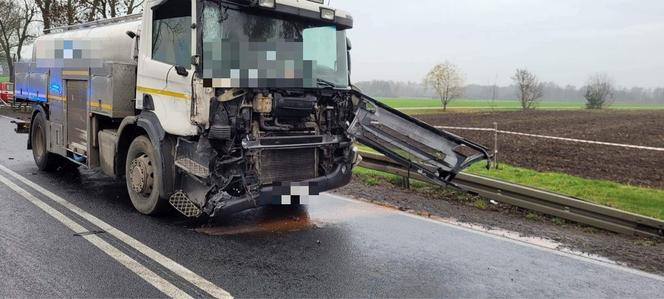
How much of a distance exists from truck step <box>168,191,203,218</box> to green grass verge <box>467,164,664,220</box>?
5.70 metres

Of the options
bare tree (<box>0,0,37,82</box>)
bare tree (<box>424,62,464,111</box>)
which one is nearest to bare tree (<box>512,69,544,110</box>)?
bare tree (<box>424,62,464,111</box>)

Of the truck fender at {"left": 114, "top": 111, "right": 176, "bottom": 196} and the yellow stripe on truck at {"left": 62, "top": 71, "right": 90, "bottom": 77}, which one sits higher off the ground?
the yellow stripe on truck at {"left": 62, "top": 71, "right": 90, "bottom": 77}

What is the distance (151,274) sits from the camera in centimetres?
458

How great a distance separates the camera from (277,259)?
5145mm

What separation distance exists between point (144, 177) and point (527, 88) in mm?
66578

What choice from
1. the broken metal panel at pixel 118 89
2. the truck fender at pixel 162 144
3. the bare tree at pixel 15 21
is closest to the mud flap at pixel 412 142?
the truck fender at pixel 162 144

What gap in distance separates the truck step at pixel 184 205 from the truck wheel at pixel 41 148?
4.81 m

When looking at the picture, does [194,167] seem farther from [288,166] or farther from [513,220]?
[513,220]

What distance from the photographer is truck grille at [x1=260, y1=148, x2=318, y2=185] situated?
6070 millimetres

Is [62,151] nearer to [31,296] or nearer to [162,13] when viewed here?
[162,13]

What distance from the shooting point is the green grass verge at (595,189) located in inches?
312

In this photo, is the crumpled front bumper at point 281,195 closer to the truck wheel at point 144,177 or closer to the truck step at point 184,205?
the truck step at point 184,205

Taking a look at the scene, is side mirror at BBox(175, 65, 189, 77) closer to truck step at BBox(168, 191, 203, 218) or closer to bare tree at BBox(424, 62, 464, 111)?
truck step at BBox(168, 191, 203, 218)

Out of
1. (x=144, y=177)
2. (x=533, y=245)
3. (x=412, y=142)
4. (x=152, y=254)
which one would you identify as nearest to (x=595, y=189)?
(x=533, y=245)
